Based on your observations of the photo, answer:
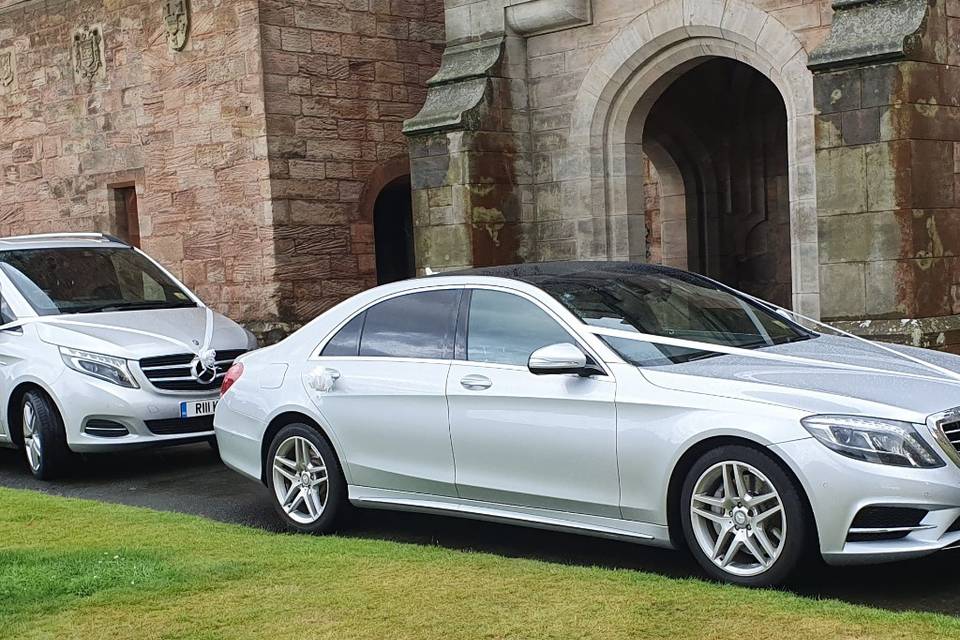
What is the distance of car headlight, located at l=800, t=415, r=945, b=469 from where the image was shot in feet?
18.8

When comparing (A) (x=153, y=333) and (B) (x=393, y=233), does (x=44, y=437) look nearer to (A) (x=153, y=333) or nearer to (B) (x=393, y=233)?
(A) (x=153, y=333)

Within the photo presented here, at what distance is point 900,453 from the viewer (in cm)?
573

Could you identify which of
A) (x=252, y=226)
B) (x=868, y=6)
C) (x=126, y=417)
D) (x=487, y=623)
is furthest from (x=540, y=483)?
(x=252, y=226)

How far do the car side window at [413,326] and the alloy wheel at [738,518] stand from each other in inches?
71.1

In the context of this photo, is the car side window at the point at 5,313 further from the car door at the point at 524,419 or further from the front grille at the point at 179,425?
the car door at the point at 524,419

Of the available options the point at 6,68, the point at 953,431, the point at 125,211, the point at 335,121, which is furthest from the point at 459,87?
the point at 953,431

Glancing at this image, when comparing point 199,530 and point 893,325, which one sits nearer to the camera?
point 199,530

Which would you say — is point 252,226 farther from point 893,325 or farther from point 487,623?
point 487,623

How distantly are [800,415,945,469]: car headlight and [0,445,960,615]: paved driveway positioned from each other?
0.62 meters

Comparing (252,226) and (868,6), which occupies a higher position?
(868,6)

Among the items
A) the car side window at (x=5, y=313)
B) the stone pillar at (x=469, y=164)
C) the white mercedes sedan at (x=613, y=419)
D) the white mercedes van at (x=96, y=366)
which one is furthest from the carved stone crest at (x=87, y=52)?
the white mercedes sedan at (x=613, y=419)

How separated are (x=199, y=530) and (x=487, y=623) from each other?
2.95 m

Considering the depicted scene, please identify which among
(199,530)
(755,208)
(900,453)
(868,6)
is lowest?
(199,530)

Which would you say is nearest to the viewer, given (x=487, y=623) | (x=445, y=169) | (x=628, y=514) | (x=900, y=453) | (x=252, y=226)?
(x=487, y=623)
